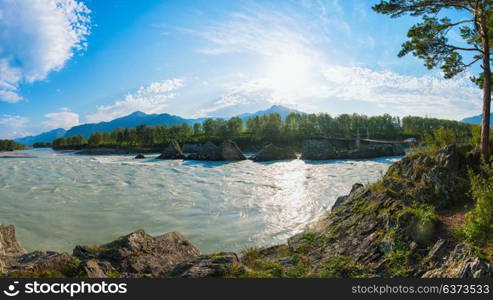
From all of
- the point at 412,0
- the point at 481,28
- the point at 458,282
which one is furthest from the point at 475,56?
the point at 458,282

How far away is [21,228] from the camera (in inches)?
537

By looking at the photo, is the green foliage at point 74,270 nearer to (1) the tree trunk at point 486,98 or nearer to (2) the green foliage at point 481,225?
(2) the green foliage at point 481,225

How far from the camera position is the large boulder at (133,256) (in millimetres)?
6966

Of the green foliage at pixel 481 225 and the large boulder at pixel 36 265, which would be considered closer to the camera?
the green foliage at pixel 481 225

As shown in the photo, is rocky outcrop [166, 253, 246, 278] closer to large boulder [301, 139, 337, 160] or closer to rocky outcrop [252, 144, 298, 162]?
rocky outcrop [252, 144, 298, 162]

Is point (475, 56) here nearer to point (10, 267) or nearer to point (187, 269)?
point (187, 269)

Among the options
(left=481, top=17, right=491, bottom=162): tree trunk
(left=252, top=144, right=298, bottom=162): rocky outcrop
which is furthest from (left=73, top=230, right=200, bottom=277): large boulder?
(left=252, top=144, right=298, bottom=162): rocky outcrop

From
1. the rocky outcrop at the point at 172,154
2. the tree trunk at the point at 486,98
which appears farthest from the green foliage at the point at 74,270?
the rocky outcrop at the point at 172,154

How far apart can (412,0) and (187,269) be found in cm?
1470

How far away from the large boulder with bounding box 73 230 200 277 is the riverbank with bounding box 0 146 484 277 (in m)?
0.03

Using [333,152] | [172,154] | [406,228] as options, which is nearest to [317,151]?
[333,152]

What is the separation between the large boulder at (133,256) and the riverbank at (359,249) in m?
0.03

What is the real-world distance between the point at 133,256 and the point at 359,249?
6857mm

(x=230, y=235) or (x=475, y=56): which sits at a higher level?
(x=475, y=56)
